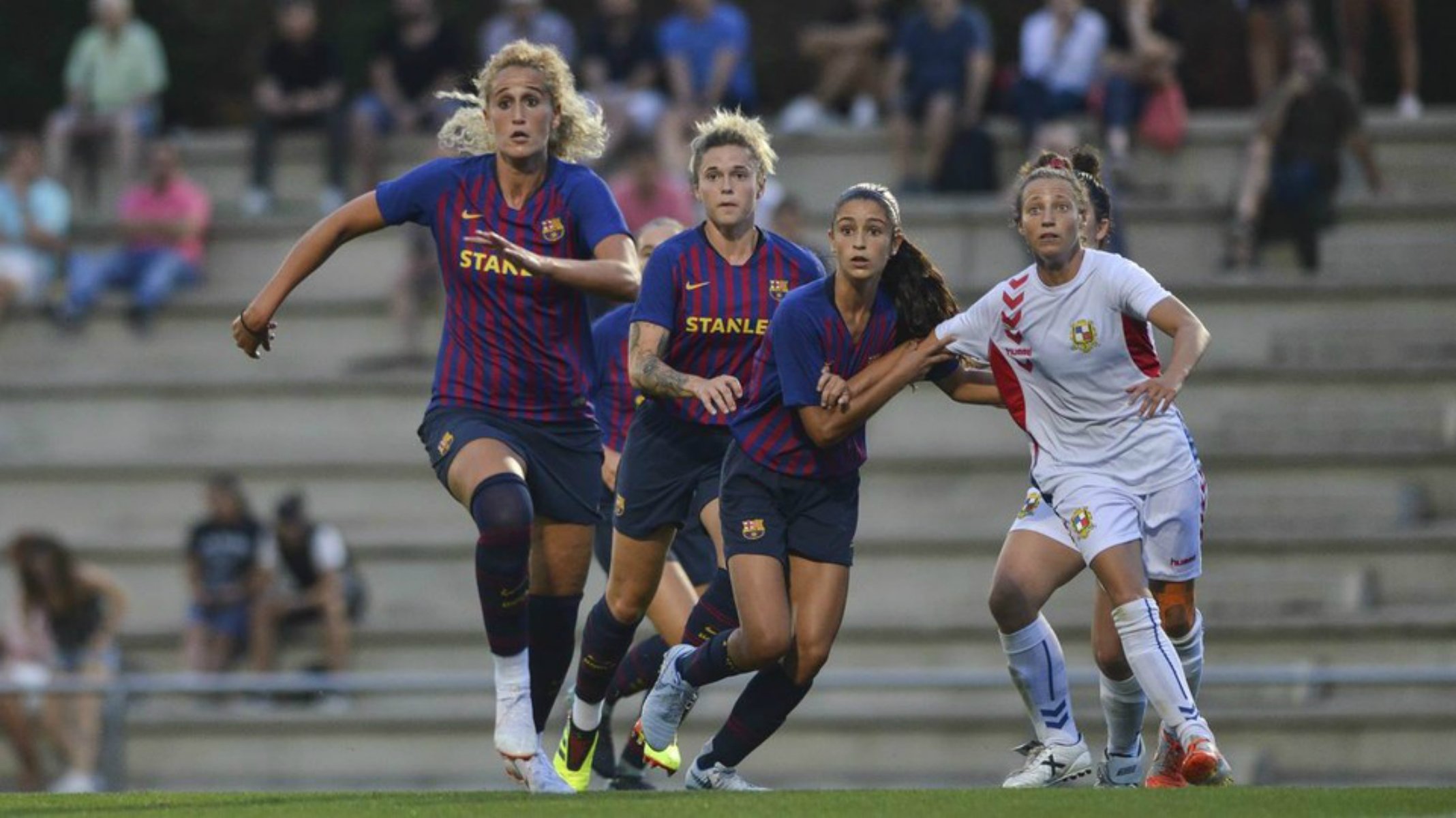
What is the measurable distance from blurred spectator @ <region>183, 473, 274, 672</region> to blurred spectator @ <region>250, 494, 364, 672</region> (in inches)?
3.7

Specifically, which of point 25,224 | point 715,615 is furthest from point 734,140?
point 25,224

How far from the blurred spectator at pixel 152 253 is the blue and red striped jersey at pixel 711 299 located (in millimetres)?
9545

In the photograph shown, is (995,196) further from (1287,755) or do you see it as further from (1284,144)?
(1287,755)

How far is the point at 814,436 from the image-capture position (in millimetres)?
7797

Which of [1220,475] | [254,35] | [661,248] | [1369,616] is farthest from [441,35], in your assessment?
[661,248]

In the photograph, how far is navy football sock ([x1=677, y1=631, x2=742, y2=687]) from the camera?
7.93 m

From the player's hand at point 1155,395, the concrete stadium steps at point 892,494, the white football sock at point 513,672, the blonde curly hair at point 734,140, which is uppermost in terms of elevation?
the blonde curly hair at point 734,140

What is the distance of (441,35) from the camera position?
17.3 meters

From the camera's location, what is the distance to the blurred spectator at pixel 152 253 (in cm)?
1703

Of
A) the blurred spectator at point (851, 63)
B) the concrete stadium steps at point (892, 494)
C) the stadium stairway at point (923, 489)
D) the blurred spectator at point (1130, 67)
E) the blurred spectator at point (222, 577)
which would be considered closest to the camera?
the stadium stairway at point (923, 489)

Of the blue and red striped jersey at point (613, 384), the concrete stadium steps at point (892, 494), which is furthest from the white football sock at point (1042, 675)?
the concrete stadium steps at point (892, 494)

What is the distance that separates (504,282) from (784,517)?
118 centimetres

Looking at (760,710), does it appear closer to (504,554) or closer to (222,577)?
(504,554)

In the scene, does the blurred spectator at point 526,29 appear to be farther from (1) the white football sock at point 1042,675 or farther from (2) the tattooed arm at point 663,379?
(1) the white football sock at point 1042,675
